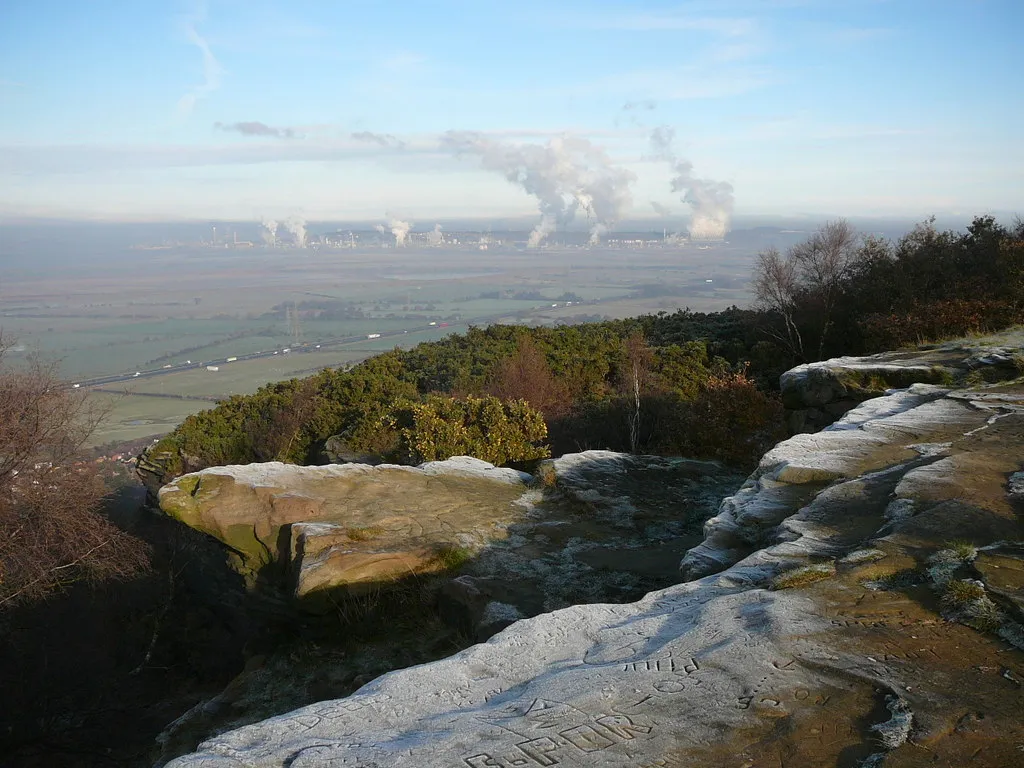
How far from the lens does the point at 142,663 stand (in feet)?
38.5

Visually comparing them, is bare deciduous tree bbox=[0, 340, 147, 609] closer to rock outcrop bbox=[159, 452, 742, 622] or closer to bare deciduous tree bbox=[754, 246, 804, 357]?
rock outcrop bbox=[159, 452, 742, 622]

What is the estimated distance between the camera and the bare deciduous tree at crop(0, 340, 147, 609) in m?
10.6

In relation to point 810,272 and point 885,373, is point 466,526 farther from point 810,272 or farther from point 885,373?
point 810,272

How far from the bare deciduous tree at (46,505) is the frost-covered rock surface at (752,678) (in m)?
8.10

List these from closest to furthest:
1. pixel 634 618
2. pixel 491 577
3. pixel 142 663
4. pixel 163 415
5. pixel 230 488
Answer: pixel 634 618 → pixel 491 577 → pixel 230 488 → pixel 142 663 → pixel 163 415

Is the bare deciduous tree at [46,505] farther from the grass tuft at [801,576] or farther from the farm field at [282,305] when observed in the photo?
the grass tuft at [801,576]

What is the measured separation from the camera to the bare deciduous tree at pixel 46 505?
1061 cm

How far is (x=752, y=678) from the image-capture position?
411cm

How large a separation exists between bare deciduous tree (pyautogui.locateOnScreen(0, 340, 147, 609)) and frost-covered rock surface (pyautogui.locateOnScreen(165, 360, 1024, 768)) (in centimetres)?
810

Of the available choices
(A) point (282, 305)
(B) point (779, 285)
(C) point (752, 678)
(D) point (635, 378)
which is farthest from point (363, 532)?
(A) point (282, 305)

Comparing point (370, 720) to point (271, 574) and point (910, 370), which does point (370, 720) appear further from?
point (910, 370)

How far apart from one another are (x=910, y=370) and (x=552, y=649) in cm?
964

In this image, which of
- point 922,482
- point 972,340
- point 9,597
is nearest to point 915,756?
point 922,482

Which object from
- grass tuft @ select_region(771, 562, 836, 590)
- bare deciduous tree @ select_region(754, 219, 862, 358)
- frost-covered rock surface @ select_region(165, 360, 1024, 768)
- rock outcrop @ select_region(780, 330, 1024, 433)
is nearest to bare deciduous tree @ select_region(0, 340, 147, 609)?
frost-covered rock surface @ select_region(165, 360, 1024, 768)
